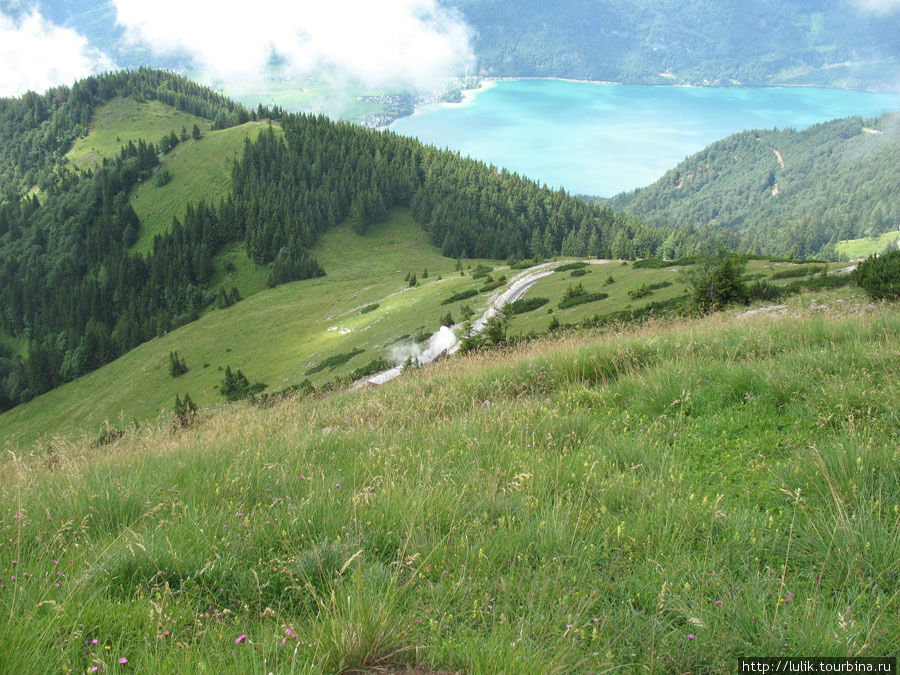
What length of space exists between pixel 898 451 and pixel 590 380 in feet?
13.7

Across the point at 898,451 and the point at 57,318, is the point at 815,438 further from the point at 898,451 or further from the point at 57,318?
the point at 57,318

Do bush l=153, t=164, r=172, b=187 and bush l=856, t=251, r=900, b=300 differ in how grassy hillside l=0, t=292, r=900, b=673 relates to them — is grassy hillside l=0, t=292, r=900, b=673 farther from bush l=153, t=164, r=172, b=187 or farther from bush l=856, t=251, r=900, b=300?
bush l=153, t=164, r=172, b=187

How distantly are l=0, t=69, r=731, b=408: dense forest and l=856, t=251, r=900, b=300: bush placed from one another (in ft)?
323

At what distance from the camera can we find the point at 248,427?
6.65m

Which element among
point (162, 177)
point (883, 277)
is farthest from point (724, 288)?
point (162, 177)

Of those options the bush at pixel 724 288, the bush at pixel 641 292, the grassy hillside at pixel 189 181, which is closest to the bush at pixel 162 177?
the grassy hillside at pixel 189 181

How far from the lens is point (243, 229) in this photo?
424 feet

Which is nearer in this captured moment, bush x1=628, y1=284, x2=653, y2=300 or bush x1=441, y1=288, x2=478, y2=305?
bush x1=628, y1=284, x2=653, y2=300

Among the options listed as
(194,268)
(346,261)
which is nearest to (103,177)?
(194,268)

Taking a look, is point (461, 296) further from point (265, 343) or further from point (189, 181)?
point (189, 181)

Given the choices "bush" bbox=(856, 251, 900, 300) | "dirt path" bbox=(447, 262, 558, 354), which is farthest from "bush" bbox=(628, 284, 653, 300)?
"bush" bbox=(856, 251, 900, 300)

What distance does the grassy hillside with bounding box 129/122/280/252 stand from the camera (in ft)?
460

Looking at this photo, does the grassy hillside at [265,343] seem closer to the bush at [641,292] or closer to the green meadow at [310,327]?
the green meadow at [310,327]

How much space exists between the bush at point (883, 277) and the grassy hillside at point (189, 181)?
150751 millimetres
